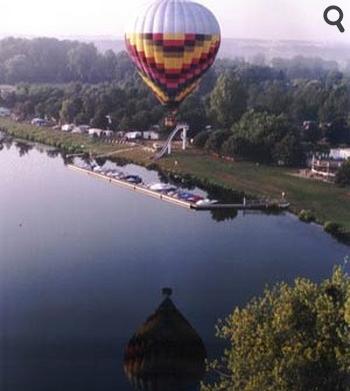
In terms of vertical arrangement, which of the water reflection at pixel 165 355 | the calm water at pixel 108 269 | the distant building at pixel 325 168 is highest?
the distant building at pixel 325 168

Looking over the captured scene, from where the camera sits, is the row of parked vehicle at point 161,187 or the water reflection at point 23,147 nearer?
the row of parked vehicle at point 161,187

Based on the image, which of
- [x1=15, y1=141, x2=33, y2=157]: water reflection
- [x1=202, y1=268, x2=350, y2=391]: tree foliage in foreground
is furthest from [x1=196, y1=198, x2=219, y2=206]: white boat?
[x1=202, y1=268, x2=350, y2=391]: tree foliage in foreground

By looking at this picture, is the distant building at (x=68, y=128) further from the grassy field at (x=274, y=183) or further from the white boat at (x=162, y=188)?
the white boat at (x=162, y=188)

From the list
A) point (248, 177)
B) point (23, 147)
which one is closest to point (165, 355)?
point (248, 177)

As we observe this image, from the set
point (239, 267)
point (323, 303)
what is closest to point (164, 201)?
point (239, 267)

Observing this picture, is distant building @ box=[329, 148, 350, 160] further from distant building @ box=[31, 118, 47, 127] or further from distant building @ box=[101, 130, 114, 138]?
distant building @ box=[31, 118, 47, 127]

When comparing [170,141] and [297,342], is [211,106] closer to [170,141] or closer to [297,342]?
[170,141]

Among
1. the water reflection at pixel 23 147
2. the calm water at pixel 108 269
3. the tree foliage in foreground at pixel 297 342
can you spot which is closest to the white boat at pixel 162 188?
the calm water at pixel 108 269
